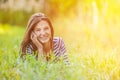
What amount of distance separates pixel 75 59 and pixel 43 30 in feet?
0.65

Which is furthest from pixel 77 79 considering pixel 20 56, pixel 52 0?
pixel 52 0

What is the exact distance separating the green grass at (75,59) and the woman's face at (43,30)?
0.11m

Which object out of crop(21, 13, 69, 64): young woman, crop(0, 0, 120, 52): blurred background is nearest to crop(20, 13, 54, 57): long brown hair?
crop(21, 13, 69, 64): young woman

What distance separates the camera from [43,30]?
97.9 inches

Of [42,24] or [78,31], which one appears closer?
[42,24]

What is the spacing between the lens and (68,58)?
2.42 metres

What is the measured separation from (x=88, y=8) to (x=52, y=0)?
19 centimetres

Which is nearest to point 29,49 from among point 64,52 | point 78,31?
point 64,52

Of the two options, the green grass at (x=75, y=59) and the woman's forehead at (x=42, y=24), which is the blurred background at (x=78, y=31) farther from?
the woman's forehead at (x=42, y=24)

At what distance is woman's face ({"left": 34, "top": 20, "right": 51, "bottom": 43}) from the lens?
8.14 feet

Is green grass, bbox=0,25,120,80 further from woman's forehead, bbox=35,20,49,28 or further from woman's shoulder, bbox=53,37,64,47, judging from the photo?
woman's forehead, bbox=35,20,49,28

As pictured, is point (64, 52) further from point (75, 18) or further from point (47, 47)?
point (75, 18)

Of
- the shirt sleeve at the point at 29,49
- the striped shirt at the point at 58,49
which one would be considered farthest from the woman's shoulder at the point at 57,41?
the shirt sleeve at the point at 29,49

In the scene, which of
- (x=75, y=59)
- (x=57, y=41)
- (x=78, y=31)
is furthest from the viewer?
(x=78, y=31)
